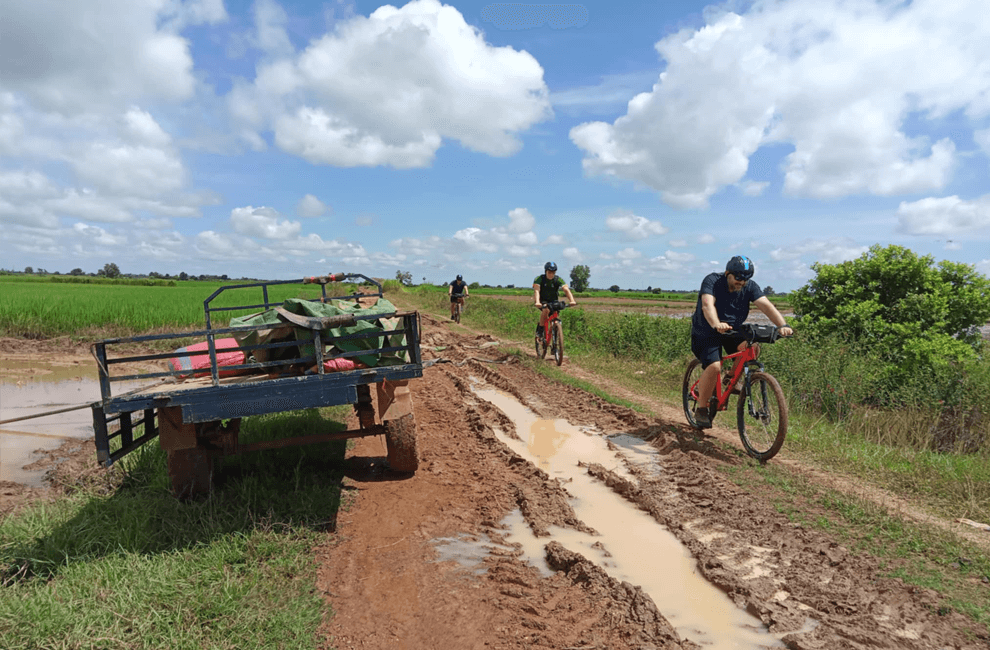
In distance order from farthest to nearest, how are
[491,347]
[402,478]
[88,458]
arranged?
[491,347]
[88,458]
[402,478]

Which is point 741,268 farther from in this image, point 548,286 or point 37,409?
point 37,409

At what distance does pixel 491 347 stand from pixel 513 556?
A: 10743 millimetres

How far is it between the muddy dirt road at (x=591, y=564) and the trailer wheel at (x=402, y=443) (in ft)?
0.56

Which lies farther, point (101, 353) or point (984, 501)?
point (984, 501)

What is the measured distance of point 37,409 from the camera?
850 cm

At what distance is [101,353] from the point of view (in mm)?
3566

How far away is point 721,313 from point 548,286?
520 centimetres

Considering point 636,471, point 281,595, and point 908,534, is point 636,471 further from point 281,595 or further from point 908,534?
point 281,595

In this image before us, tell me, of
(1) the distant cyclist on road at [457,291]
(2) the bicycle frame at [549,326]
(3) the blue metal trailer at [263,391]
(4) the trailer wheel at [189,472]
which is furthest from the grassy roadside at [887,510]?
(1) the distant cyclist on road at [457,291]

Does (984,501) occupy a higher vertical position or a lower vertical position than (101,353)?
lower

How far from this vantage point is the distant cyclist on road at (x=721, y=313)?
561 cm

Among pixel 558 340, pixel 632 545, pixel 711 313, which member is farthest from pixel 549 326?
pixel 632 545

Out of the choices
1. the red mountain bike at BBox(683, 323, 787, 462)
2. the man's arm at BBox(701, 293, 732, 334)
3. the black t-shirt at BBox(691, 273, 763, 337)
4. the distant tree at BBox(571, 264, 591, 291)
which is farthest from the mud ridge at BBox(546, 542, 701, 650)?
the distant tree at BBox(571, 264, 591, 291)

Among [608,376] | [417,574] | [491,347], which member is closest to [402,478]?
[417,574]
